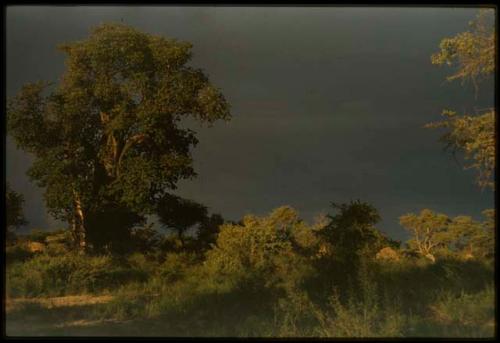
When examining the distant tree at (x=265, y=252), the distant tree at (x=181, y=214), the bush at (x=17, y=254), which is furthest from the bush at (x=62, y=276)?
the distant tree at (x=181, y=214)

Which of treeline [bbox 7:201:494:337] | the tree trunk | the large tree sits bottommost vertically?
treeline [bbox 7:201:494:337]

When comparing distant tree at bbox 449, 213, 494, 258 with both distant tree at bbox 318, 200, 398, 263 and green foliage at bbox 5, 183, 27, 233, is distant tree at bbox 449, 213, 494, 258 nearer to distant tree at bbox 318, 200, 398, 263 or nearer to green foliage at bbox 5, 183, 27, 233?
distant tree at bbox 318, 200, 398, 263

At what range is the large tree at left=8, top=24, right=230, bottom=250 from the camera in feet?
63.0

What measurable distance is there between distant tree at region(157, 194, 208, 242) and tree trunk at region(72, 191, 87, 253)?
2504mm

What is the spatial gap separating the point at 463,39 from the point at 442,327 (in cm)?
555

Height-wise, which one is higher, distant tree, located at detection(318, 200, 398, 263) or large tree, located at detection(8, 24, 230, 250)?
large tree, located at detection(8, 24, 230, 250)

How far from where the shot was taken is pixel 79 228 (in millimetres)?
20344

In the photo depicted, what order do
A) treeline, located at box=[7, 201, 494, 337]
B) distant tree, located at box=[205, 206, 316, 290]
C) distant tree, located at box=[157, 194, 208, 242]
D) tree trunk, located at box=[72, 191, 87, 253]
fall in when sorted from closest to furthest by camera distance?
treeline, located at box=[7, 201, 494, 337] → distant tree, located at box=[205, 206, 316, 290] → tree trunk, located at box=[72, 191, 87, 253] → distant tree, located at box=[157, 194, 208, 242]

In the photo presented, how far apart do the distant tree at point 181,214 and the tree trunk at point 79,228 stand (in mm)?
2504

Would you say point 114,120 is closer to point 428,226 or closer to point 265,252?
point 265,252

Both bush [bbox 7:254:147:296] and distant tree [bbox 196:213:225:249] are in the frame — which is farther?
distant tree [bbox 196:213:225:249]

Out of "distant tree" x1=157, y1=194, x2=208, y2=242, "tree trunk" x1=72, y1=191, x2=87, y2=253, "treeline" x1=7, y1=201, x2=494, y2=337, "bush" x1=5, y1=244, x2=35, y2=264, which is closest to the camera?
"treeline" x1=7, y1=201, x2=494, y2=337

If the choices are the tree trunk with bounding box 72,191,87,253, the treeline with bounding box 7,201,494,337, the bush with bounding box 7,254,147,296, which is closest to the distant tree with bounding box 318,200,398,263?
the treeline with bounding box 7,201,494,337

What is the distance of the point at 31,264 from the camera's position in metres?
15.7
